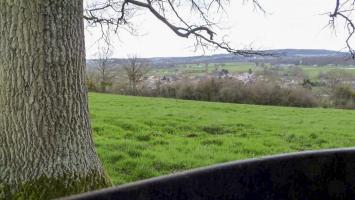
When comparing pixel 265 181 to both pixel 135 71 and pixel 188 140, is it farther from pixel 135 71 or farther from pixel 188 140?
pixel 135 71

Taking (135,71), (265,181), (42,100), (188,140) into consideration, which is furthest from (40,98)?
(135,71)

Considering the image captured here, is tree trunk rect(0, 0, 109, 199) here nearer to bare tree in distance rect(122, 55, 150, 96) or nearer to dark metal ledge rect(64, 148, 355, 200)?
dark metal ledge rect(64, 148, 355, 200)

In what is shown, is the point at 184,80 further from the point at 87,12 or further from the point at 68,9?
the point at 68,9

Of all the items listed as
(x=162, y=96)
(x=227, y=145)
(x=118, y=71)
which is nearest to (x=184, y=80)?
(x=162, y=96)

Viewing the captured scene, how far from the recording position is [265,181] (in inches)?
54.2

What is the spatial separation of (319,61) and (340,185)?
41.8 feet

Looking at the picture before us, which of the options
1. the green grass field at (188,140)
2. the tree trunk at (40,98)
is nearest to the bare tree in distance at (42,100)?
the tree trunk at (40,98)

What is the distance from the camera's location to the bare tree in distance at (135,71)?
20.9 meters

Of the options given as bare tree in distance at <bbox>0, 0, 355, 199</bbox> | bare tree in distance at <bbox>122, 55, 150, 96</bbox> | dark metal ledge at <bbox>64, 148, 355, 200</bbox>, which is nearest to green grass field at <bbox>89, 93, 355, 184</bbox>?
bare tree in distance at <bbox>0, 0, 355, 199</bbox>

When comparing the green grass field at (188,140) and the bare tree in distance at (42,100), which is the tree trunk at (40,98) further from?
the green grass field at (188,140)

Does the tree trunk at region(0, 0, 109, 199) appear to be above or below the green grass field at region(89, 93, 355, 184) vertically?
above

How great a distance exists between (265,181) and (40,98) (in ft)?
6.04

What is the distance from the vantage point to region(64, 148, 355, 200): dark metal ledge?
1.18 metres

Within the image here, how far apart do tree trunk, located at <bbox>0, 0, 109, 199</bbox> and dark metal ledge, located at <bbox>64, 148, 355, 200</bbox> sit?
5.90ft
